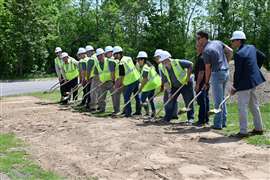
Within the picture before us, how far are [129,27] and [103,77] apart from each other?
122 feet

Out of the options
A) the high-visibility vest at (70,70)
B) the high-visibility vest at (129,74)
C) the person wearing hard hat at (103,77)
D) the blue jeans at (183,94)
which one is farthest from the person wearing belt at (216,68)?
the high-visibility vest at (70,70)

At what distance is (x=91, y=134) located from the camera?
10.2 meters

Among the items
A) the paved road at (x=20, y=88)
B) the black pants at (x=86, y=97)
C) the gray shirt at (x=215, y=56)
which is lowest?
the paved road at (x=20, y=88)

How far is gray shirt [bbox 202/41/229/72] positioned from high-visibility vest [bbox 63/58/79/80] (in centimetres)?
777

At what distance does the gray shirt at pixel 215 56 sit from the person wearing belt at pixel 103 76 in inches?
167

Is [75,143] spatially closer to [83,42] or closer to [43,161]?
[43,161]

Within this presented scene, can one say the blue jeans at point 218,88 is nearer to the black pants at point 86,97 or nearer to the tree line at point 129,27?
the black pants at point 86,97

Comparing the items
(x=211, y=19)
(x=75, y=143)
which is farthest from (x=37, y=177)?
(x=211, y=19)

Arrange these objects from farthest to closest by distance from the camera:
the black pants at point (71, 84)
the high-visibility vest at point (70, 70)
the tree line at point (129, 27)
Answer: the tree line at point (129, 27) → the black pants at point (71, 84) → the high-visibility vest at point (70, 70)

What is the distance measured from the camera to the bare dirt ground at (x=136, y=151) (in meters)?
6.93

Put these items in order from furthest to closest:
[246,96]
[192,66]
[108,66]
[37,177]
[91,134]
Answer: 1. [108,66]
2. [192,66]
3. [91,134]
4. [246,96]
5. [37,177]

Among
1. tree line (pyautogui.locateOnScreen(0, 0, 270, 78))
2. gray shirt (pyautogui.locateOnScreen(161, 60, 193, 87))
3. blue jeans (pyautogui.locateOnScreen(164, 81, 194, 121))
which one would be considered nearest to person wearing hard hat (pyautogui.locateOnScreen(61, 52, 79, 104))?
blue jeans (pyautogui.locateOnScreen(164, 81, 194, 121))

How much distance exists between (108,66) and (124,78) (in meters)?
0.81

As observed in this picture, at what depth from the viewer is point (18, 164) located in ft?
26.1
